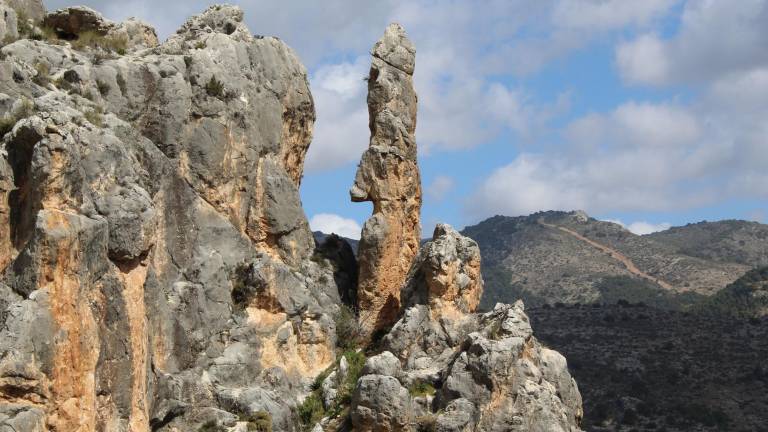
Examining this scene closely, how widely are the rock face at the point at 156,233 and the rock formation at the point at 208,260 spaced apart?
0.19ft

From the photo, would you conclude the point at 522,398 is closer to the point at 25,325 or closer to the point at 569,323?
the point at 25,325

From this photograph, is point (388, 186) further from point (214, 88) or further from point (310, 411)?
point (310, 411)

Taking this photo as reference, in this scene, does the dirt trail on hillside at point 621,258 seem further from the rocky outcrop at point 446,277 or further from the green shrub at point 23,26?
the green shrub at point 23,26

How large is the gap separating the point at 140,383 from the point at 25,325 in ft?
15.4

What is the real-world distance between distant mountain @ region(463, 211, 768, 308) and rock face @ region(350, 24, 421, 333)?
85.7 metres

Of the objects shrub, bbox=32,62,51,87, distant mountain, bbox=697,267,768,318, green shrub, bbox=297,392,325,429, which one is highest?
distant mountain, bbox=697,267,768,318

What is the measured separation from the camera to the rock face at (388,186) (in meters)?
44.1

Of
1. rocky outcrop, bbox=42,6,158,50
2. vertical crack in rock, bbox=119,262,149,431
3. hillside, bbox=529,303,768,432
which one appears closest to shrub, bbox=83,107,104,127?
vertical crack in rock, bbox=119,262,149,431

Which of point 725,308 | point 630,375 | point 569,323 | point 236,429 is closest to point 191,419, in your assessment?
point 236,429

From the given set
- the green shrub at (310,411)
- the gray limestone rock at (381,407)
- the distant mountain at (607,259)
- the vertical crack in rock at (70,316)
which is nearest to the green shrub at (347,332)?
the green shrub at (310,411)

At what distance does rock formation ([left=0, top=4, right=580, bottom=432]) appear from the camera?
1175 inches

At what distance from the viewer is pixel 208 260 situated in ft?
129

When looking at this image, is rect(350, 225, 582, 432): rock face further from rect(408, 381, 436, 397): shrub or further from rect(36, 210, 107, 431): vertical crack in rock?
rect(36, 210, 107, 431): vertical crack in rock

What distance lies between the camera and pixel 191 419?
116 feet
